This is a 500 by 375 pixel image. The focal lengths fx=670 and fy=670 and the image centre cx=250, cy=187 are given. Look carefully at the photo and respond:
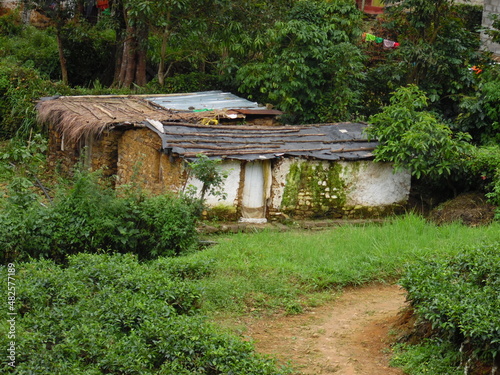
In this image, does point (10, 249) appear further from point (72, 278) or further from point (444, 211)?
point (444, 211)

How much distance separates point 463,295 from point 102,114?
32.1ft

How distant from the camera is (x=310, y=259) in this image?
986 centimetres

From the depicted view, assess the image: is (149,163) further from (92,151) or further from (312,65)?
(312,65)

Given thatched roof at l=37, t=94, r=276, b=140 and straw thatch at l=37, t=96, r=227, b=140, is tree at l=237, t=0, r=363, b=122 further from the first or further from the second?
straw thatch at l=37, t=96, r=227, b=140

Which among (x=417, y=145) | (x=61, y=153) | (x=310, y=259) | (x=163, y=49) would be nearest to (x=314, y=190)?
(x=417, y=145)

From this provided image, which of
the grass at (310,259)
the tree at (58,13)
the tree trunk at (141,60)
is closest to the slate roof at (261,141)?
the grass at (310,259)

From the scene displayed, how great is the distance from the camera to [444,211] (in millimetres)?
12539

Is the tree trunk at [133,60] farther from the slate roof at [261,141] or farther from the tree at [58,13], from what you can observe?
the slate roof at [261,141]

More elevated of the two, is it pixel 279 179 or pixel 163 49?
pixel 163 49

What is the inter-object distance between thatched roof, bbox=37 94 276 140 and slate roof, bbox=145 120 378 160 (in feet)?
3.34

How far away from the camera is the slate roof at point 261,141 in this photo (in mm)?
12328

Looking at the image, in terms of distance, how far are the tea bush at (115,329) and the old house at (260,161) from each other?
4489 mm

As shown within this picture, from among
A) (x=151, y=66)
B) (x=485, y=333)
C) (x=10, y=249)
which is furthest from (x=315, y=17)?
(x=485, y=333)

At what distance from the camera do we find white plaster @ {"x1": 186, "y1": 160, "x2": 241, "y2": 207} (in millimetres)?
12359
